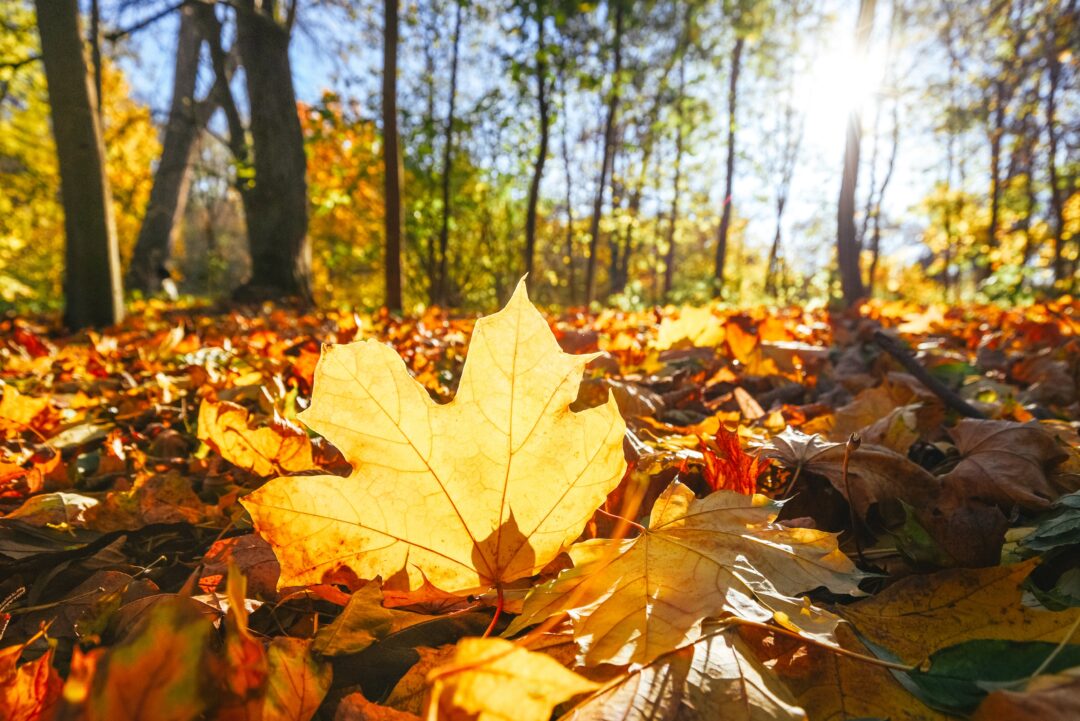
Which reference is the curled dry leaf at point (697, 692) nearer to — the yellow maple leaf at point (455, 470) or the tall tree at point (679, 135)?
the yellow maple leaf at point (455, 470)

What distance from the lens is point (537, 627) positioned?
0.60 m

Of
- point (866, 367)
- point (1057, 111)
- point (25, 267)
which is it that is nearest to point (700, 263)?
point (1057, 111)

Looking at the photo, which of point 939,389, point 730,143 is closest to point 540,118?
point 939,389

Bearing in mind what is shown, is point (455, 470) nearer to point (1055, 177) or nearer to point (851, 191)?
point (851, 191)

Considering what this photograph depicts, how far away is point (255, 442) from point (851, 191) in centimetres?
924

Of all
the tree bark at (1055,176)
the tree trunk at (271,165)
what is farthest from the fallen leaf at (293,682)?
the tree bark at (1055,176)

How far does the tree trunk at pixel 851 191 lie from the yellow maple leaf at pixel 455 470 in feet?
29.1

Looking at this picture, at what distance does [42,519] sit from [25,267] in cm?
1648

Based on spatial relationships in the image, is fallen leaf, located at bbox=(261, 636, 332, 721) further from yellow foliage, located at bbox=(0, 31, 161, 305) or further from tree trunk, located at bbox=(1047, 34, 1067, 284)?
tree trunk, located at bbox=(1047, 34, 1067, 284)

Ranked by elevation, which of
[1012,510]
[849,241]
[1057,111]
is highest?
[1057,111]

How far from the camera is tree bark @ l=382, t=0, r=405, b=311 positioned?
616cm

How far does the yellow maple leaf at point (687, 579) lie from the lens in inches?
21.1

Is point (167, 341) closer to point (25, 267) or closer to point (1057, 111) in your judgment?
point (25, 267)

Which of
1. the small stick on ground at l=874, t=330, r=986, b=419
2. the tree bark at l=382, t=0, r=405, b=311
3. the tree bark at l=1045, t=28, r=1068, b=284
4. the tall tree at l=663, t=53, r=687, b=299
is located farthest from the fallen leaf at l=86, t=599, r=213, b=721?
the tree bark at l=1045, t=28, r=1068, b=284
